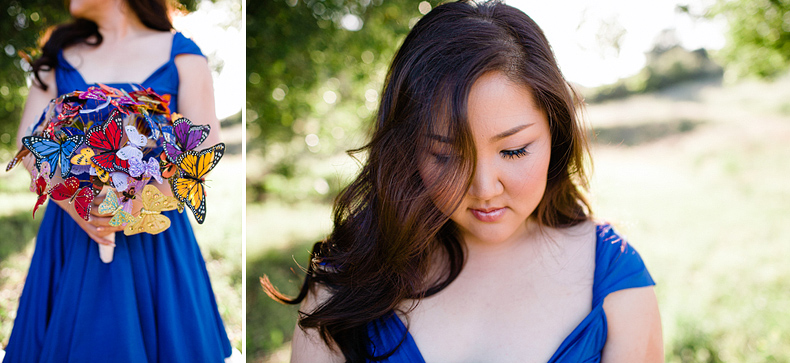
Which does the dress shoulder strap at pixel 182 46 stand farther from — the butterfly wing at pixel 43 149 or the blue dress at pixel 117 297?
the butterfly wing at pixel 43 149

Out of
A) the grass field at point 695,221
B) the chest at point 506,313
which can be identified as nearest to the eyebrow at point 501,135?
the chest at point 506,313

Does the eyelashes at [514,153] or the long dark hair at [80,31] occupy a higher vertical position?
the long dark hair at [80,31]

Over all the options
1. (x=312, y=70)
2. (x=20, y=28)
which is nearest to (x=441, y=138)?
(x=312, y=70)

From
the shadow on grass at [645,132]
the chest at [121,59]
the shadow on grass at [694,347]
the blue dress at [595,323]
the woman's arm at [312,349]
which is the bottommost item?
the shadow on grass at [694,347]

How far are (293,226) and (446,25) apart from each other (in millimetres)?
5641

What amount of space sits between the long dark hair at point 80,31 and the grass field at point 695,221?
1.23 meters

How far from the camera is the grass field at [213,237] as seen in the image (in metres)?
4.16

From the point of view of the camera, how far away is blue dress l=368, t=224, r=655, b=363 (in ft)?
4.79

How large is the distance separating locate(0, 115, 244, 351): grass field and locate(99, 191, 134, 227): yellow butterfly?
2.34 metres

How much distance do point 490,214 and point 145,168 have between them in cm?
110

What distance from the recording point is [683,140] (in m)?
8.62

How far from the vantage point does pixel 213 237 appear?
17.9ft

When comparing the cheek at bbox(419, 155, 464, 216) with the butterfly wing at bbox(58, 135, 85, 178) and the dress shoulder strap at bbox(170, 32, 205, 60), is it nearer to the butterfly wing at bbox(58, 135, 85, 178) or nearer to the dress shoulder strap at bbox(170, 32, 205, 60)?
the butterfly wing at bbox(58, 135, 85, 178)

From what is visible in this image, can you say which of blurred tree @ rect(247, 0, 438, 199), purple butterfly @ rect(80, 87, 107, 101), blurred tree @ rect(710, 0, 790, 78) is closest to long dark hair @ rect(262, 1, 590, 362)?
purple butterfly @ rect(80, 87, 107, 101)
